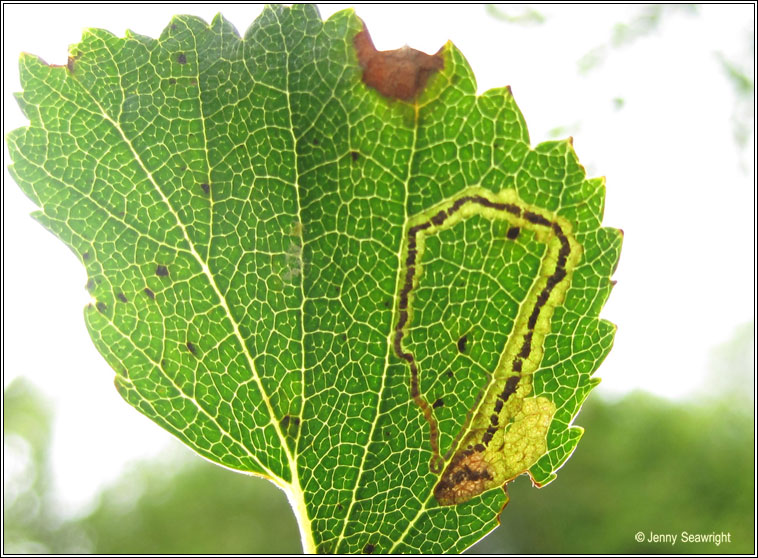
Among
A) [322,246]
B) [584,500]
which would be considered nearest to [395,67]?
[322,246]

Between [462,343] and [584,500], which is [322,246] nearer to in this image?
[462,343]

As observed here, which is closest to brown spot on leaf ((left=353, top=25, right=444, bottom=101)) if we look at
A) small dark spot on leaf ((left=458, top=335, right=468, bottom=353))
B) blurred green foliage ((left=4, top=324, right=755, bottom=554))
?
small dark spot on leaf ((left=458, top=335, right=468, bottom=353))

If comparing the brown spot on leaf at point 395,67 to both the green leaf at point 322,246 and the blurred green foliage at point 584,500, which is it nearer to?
the green leaf at point 322,246

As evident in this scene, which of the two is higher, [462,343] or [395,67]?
[395,67]

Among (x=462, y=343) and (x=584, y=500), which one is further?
(x=584, y=500)

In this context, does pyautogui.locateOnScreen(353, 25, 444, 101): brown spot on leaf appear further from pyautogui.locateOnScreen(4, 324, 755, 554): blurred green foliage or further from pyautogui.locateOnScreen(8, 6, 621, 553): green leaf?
pyautogui.locateOnScreen(4, 324, 755, 554): blurred green foliage
